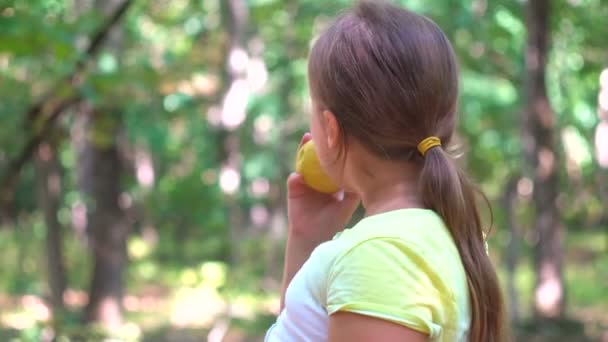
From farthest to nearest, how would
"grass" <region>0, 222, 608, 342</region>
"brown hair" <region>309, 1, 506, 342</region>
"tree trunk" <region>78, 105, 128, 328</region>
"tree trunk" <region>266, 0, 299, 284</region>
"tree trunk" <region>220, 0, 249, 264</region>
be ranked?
"tree trunk" <region>266, 0, 299, 284</region>, "tree trunk" <region>78, 105, 128, 328</region>, "tree trunk" <region>220, 0, 249, 264</region>, "grass" <region>0, 222, 608, 342</region>, "brown hair" <region>309, 1, 506, 342</region>

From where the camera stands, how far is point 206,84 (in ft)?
38.9

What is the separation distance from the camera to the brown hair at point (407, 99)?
1.16m

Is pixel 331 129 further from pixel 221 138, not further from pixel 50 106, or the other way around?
pixel 221 138

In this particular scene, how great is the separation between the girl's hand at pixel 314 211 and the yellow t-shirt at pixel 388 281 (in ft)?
1.04

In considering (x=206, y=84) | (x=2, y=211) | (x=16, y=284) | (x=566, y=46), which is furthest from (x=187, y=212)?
(x=2, y=211)

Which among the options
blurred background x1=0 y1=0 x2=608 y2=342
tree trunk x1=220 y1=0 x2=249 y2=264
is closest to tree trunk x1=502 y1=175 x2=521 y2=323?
blurred background x1=0 y1=0 x2=608 y2=342

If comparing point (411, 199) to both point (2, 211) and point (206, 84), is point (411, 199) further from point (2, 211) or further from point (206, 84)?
point (206, 84)

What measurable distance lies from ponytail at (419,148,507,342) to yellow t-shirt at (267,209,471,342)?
0.06 feet

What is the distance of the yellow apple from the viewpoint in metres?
1.41

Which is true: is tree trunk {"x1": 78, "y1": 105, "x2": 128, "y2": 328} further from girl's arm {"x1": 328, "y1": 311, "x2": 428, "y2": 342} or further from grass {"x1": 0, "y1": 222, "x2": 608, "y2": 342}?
girl's arm {"x1": 328, "y1": 311, "x2": 428, "y2": 342}

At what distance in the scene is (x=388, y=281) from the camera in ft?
3.46

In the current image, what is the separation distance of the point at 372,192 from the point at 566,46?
35.1ft

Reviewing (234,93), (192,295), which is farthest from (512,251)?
(192,295)

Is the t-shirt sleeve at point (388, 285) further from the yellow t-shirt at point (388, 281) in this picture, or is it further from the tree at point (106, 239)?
the tree at point (106, 239)
